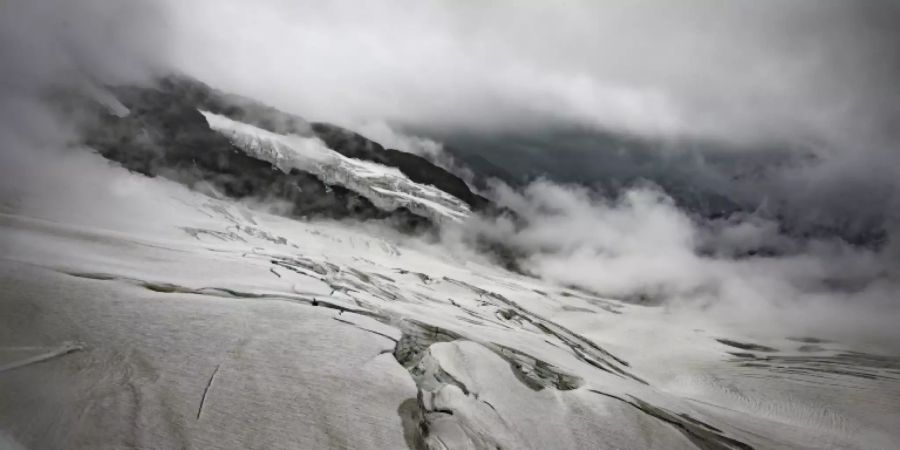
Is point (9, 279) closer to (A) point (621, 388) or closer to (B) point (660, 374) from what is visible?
(A) point (621, 388)

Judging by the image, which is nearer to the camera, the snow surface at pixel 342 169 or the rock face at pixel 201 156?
the rock face at pixel 201 156

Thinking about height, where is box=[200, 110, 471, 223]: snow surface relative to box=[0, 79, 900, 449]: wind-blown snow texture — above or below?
above

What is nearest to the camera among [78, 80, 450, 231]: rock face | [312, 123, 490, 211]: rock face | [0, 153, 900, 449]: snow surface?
[0, 153, 900, 449]: snow surface

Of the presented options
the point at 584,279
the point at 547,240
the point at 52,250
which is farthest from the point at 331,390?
the point at 547,240

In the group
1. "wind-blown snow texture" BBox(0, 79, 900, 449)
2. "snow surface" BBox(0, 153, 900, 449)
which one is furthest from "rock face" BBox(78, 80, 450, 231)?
"snow surface" BBox(0, 153, 900, 449)

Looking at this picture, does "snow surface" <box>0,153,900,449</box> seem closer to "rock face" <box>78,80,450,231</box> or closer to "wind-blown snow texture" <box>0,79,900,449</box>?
"wind-blown snow texture" <box>0,79,900,449</box>

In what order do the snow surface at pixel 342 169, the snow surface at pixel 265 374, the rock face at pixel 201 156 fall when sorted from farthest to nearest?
the snow surface at pixel 342 169
the rock face at pixel 201 156
the snow surface at pixel 265 374

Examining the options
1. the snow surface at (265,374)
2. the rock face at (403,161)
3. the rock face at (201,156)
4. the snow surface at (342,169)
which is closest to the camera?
the snow surface at (265,374)

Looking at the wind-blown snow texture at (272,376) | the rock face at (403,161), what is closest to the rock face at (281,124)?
the rock face at (403,161)

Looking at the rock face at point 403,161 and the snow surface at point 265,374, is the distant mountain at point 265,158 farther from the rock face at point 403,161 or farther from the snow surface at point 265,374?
the snow surface at point 265,374

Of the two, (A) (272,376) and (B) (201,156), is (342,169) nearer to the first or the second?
(B) (201,156)
